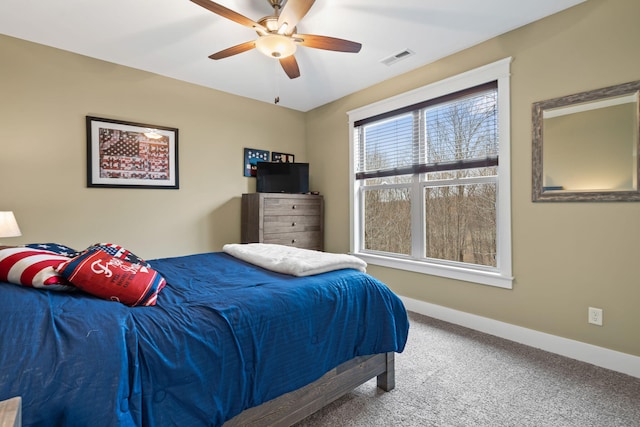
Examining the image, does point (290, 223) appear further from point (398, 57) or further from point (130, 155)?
point (398, 57)

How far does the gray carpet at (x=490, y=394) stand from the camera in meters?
1.62

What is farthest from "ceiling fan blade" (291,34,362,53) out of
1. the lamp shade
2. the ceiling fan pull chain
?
the lamp shade

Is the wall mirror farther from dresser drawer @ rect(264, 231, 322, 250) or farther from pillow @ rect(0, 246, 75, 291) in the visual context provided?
pillow @ rect(0, 246, 75, 291)

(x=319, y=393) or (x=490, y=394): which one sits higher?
(x=319, y=393)

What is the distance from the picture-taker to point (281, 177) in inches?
163

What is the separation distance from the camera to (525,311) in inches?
100

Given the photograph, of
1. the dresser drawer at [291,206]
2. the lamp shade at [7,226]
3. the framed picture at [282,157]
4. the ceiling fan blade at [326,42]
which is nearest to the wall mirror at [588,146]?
the ceiling fan blade at [326,42]

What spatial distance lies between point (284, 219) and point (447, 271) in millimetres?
2019

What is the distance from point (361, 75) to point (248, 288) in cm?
289

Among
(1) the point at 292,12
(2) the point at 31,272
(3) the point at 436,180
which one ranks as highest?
(1) the point at 292,12

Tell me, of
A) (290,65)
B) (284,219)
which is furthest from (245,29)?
(284,219)

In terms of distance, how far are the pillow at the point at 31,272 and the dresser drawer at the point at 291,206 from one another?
8.30 ft

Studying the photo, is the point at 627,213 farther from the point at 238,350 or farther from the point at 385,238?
the point at 238,350

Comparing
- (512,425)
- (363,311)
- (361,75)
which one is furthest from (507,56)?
(512,425)
